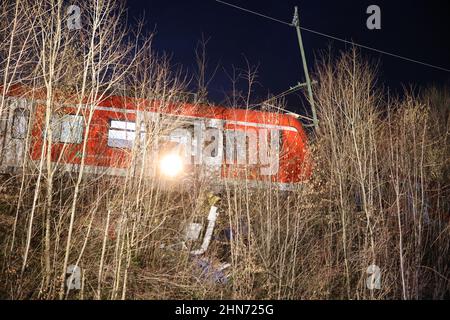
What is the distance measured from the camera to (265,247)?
220 inches

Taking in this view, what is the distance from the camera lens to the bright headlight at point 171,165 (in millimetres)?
6596

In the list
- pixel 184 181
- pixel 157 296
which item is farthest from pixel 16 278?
pixel 184 181

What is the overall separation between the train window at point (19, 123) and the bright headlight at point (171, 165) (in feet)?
9.06

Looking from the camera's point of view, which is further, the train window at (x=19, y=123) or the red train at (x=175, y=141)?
the train window at (x=19, y=123)

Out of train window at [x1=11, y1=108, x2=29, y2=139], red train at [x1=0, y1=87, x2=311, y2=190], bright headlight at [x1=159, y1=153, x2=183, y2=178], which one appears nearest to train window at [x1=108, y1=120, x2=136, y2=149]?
red train at [x1=0, y1=87, x2=311, y2=190]

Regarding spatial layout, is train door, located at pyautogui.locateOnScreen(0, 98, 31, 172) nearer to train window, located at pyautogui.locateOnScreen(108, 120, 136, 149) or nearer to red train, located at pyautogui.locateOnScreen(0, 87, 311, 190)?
red train, located at pyautogui.locateOnScreen(0, 87, 311, 190)

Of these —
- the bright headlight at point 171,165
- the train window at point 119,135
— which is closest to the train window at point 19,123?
the train window at point 119,135

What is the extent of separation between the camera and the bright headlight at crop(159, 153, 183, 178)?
21.6 ft

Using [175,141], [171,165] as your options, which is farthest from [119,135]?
[171,165]

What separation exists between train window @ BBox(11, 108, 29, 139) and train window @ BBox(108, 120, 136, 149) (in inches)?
66.0

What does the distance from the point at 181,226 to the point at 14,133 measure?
3.89 metres

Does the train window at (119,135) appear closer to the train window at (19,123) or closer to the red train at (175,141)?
the red train at (175,141)
